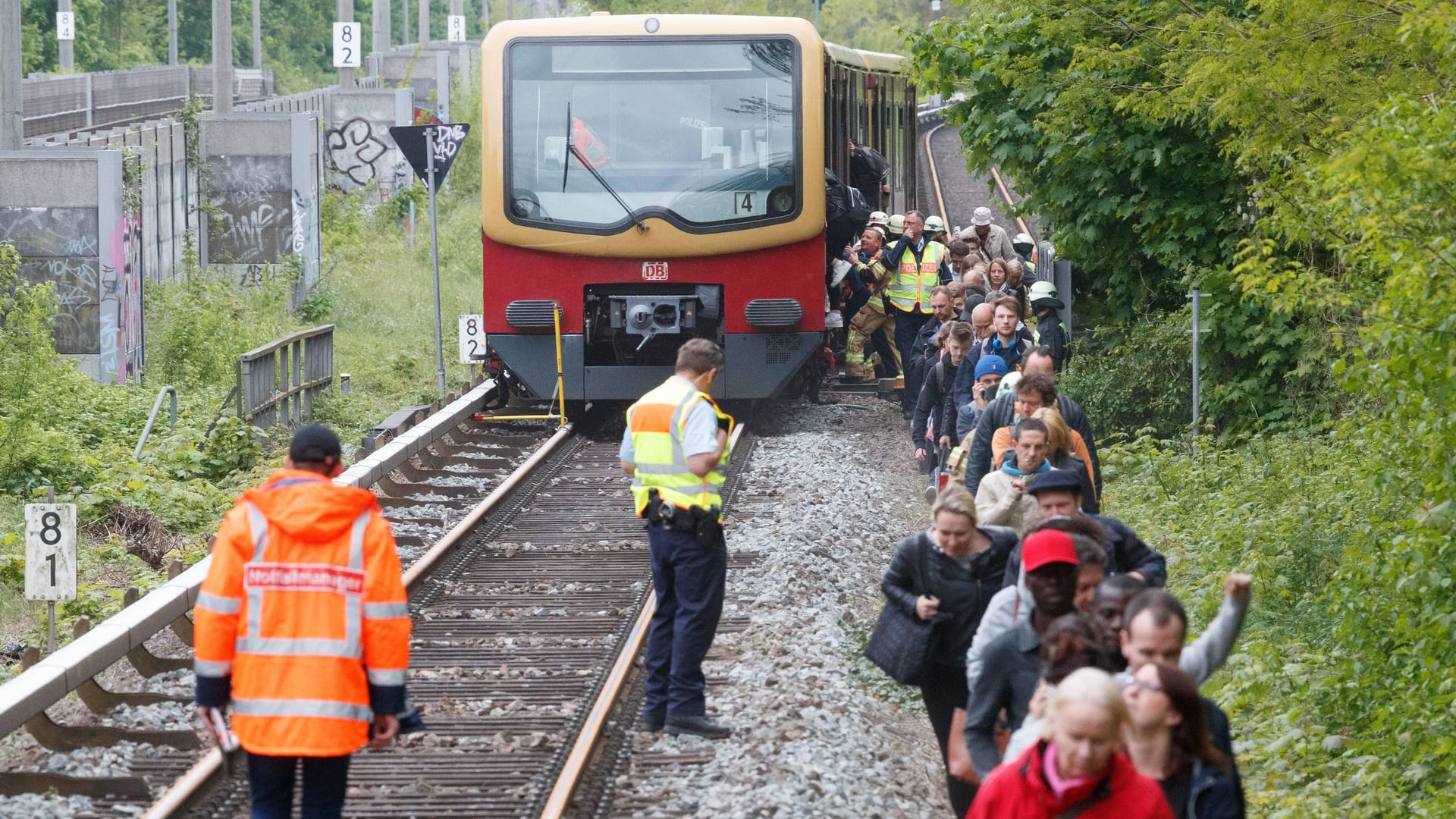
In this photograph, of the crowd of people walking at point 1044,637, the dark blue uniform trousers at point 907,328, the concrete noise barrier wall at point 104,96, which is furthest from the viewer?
the concrete noise barrier wall at point 104,96

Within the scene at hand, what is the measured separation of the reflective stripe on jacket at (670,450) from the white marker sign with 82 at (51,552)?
304 cm

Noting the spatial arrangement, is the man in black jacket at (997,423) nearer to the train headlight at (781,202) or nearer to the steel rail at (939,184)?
the train headlight at (781,202)

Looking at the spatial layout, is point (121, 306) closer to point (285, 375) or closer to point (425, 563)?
point (285, 375)

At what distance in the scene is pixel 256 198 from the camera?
25.0 m

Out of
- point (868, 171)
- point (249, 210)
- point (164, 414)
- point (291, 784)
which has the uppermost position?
point (868, 171)

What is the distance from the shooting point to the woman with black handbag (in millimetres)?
5660

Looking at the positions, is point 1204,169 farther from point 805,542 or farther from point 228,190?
point 228,190

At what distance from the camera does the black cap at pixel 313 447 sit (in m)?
5.00

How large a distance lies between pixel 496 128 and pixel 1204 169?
5610 millimetres

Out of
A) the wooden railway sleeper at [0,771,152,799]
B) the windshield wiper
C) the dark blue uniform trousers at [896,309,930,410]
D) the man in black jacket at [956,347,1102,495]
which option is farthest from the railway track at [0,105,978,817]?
the dark blue uniform trousers at [896,309,930,410]

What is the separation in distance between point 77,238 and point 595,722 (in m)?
12.0

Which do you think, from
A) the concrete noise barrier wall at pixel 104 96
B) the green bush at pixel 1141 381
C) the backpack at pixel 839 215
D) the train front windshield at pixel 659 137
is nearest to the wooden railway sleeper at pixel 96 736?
the train front windshield at pixel 659 137

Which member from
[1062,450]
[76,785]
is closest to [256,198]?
[76,785]

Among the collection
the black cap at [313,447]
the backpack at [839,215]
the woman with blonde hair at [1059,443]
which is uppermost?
the backpack at [839,215]
